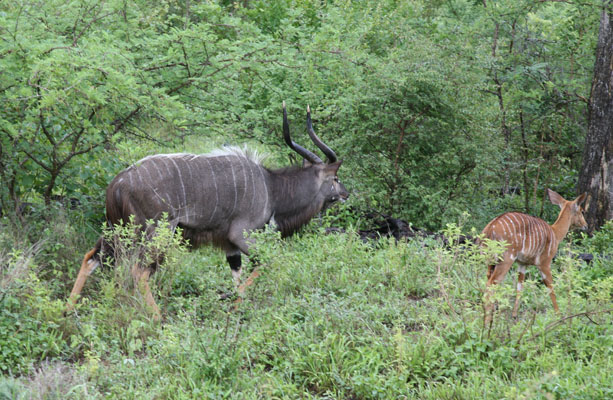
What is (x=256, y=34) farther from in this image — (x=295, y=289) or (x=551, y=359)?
(x=551, y=359)

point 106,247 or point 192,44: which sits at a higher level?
point 192,44

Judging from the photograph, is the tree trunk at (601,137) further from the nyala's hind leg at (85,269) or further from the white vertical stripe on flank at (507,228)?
the nyala's hind leg at (85,269)

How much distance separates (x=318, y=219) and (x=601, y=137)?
353 centimetres

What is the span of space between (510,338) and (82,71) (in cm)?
387

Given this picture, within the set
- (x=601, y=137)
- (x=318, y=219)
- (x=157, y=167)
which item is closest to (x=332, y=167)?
(x=318, y=219)

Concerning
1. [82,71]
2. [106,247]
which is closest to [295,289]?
[106,247]

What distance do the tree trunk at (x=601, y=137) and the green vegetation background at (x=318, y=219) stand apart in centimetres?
65

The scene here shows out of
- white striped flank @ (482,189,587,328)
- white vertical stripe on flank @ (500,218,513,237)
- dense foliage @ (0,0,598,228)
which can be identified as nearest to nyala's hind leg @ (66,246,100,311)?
dense foliage @ (0,0,598,228)

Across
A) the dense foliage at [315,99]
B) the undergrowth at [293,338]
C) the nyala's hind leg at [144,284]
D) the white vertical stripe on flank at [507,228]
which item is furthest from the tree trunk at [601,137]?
the nyala's hind leg at [144,284]

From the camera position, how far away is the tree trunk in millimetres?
8070

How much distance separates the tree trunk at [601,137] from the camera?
8.07m

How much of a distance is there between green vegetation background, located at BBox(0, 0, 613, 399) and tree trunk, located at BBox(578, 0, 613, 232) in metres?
0.65

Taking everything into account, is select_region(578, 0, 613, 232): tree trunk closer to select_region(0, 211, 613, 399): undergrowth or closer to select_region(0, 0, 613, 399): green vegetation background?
select_region(0, 0, 613, 399): green vegetation background

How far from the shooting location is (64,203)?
264 inches
